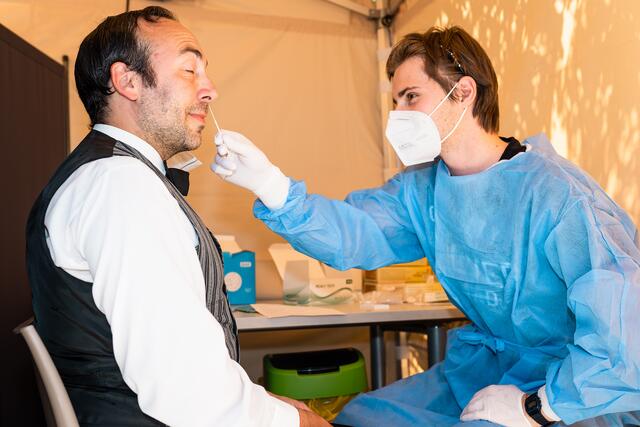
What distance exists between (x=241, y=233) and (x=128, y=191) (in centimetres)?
239

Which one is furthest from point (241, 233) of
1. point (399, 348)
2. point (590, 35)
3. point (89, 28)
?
point (590, 35)

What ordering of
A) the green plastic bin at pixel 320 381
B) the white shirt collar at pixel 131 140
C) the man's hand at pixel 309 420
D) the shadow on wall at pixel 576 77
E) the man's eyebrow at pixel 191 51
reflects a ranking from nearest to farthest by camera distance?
the man's hand at pixel 309 420
the white shirt collar at pixel 131 140
the man's eyebrow at pixel 191 51
the shadow on wall at pixel 576 77
the green plastic bin at pixel 320 381

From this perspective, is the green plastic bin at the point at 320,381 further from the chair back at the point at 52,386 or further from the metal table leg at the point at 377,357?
the chair back at the point at 52,386

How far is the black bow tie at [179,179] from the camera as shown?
1.44m

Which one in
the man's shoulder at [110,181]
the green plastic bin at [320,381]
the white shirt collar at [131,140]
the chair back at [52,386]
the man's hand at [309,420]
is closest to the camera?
the chair back at [52,386]

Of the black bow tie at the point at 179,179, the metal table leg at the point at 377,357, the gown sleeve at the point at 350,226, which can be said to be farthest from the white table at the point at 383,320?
the black bow tie at the point at 179,179

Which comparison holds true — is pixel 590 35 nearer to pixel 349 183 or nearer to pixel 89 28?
pixel 349 183

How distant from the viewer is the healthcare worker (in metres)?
1.21

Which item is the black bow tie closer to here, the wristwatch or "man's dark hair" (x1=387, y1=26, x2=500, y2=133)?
"man's dark hair" (x1=387, y1=26, x2=500, y2=133)

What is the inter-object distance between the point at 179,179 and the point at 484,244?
29.4 inches

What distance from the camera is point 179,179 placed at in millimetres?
1470

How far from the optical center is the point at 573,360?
3.95 ft

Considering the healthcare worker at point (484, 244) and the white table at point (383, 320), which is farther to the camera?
the white table at point (383, 320)

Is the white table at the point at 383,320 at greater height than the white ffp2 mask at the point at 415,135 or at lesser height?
lesser
